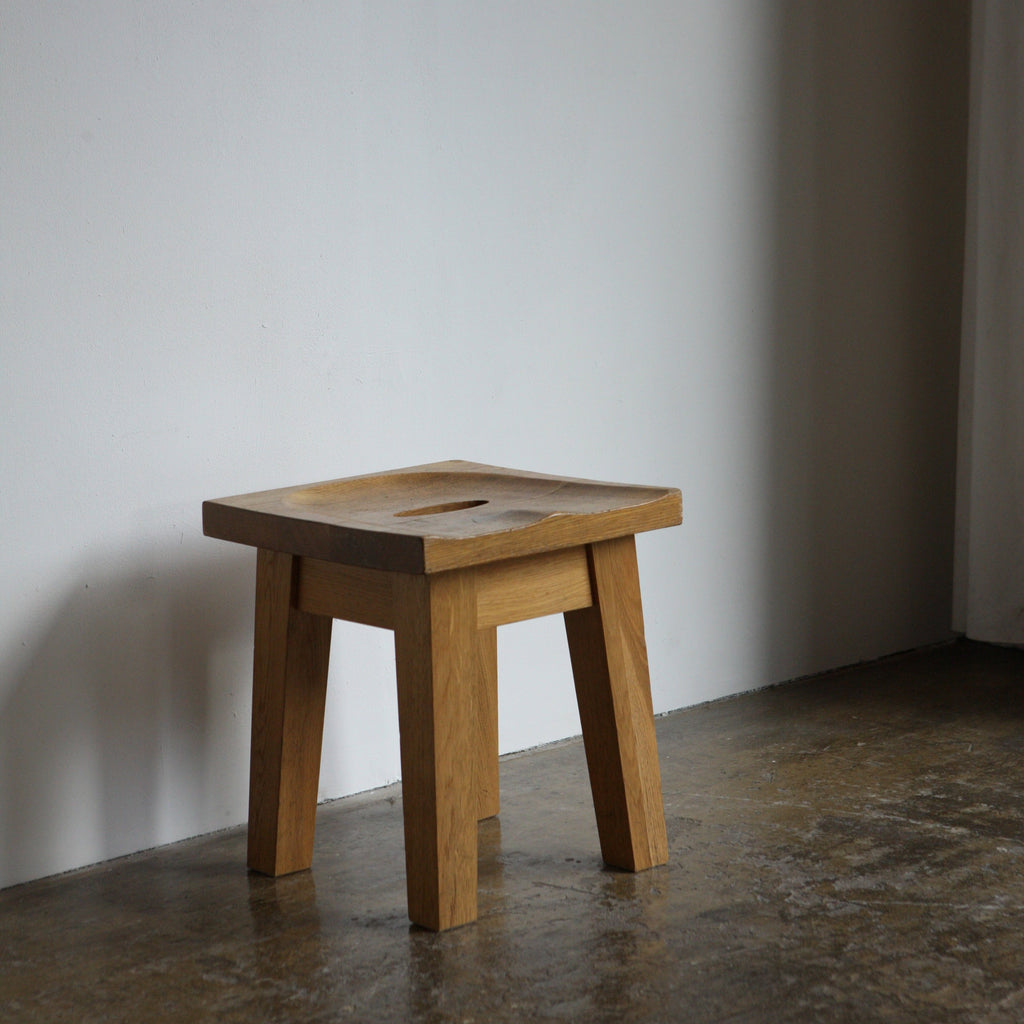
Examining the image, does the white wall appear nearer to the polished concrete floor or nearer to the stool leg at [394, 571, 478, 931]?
the polished concrete floor

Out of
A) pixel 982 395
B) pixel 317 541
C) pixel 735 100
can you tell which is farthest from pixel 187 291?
pixel 982 395

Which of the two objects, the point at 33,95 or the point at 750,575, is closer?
the point at 33,95

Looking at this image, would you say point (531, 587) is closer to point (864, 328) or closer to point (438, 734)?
point (438, 734)

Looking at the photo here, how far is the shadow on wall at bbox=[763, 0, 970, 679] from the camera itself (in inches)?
88.4

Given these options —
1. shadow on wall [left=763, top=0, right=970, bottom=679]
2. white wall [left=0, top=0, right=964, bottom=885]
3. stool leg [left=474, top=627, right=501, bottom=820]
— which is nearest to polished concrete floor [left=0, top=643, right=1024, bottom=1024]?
stool leg [left=474, top=627, right=501, bottom=820]

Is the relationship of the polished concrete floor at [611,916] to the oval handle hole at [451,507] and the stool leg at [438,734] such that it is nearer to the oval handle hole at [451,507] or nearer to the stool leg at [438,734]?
the stool leg at [438,734]

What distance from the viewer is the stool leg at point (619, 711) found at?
147 cm

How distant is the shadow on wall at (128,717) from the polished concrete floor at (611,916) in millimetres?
50

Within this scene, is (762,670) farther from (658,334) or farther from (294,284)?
(294,284)

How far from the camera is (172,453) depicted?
5.35ft

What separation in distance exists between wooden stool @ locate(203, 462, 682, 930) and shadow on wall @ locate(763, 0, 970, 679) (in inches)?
32.3

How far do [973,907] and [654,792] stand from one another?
1.13 feet

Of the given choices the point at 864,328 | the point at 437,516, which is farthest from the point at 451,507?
the point at 864,328

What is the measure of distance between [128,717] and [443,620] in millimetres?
504
